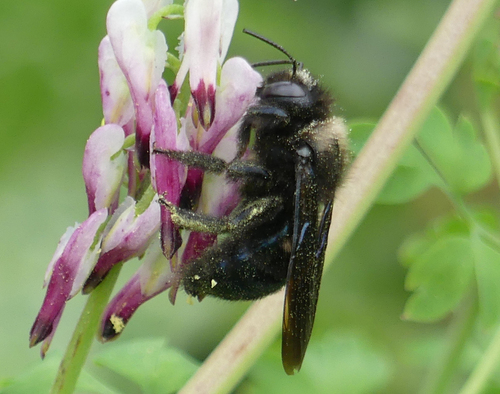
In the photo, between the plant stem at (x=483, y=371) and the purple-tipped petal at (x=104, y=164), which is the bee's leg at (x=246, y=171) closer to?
the purple-tipped petal at (x=104, y=164)

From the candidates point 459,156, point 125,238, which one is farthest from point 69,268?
point 459,156

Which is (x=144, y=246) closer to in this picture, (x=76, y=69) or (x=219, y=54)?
(x=219, y=54)

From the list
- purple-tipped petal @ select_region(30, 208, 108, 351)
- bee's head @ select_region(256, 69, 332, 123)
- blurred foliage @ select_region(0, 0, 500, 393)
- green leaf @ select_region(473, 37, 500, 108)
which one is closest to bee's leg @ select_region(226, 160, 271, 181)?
bee's head @ select_region(256, 69, 332, 123)

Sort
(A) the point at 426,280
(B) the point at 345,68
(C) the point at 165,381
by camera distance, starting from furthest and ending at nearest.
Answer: (B) the point at 345,68 → (A) the point at 426,280 → (C) the point at 165,381

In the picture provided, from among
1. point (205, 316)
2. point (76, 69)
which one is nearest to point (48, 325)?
point (205, 316)

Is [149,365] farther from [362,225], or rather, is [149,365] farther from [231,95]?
[362,225]

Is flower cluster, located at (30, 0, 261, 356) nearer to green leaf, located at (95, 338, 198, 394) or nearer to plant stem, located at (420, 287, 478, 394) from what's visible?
green leaf, located at (95, 338, 198, 394)
